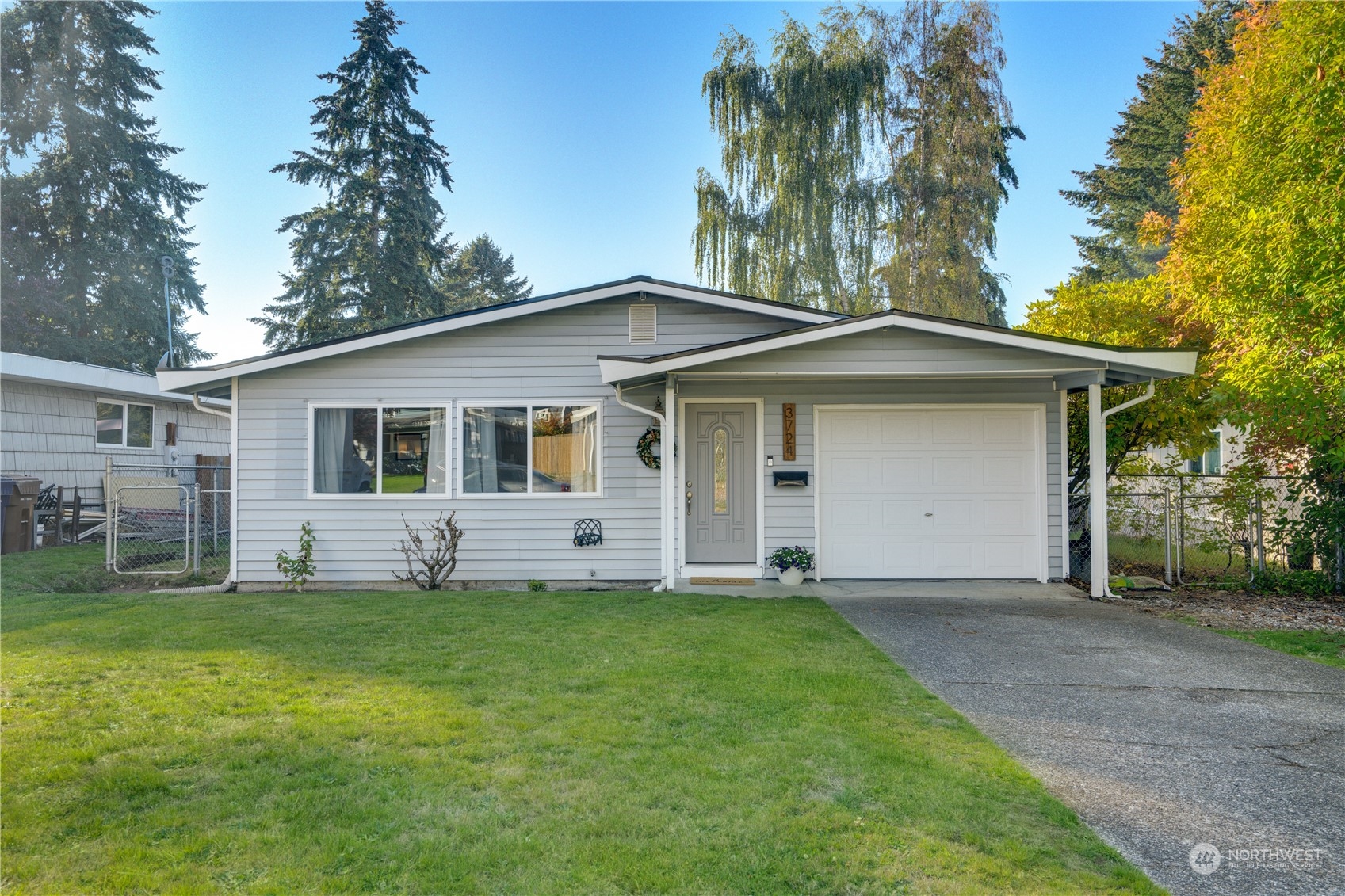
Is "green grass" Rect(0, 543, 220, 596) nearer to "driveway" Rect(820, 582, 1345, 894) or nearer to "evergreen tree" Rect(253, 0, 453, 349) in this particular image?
"driveway" Rect(820, 582, 1345, 894)

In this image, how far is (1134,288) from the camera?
10.3 meters

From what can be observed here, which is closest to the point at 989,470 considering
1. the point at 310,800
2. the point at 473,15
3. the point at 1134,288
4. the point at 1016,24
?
the point at 1134,288

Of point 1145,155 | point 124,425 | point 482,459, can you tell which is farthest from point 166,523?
point 1145,155

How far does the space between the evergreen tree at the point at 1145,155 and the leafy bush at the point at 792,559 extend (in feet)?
67.7

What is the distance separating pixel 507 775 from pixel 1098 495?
7.42 meters

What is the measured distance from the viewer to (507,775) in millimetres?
3348

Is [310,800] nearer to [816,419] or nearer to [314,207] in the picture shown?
[816,419]

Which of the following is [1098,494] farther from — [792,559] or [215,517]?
[215,517]

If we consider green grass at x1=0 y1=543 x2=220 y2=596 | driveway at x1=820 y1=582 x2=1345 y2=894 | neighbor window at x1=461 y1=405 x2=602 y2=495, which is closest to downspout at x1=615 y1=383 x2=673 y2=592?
neighbor window at x1=461 y1=405 x2=602 y2=495

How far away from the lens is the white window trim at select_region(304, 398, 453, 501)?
9.05 m

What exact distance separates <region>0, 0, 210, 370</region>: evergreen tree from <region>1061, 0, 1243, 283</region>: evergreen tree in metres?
31.6

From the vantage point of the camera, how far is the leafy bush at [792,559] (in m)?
8.83

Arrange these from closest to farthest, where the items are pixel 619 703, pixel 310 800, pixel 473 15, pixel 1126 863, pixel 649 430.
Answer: pixel 1126 863 < pixel 310 800 < pixel 619 703 < pixel 649 430 < pixel 473 15

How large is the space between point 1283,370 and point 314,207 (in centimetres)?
2424
